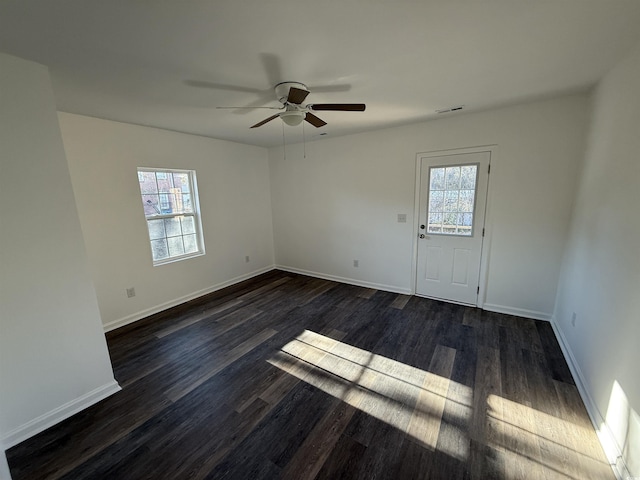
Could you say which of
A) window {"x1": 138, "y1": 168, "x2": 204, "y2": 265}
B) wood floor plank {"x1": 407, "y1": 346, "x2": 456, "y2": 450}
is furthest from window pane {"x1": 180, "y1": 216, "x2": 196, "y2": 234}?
wood floor plank {"x1": 407, "y1": 346, "x2": 456, "y2": 450}

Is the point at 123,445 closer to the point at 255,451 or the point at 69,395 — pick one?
the point at 69,395

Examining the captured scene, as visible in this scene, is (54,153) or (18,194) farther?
(54,153)

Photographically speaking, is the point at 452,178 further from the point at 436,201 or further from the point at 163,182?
the point at 163,182

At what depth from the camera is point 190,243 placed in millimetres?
4020

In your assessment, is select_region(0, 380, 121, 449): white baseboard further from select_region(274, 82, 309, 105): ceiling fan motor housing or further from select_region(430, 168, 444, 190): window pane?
select_region(430, 168, 444, 190): window pane

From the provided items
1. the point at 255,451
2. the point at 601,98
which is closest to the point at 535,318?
the point at 601,98

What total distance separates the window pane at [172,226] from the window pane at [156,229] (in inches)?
2.7

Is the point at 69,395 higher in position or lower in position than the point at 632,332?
lower

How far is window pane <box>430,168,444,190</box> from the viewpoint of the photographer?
11.4 ft

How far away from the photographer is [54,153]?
5.93 ft

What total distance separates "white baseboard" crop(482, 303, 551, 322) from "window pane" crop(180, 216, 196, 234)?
4291mm

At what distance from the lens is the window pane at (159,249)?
3.59m

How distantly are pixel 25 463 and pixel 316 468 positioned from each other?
1808mm

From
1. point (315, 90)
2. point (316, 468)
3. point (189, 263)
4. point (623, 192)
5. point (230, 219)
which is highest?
point (315, 90)
